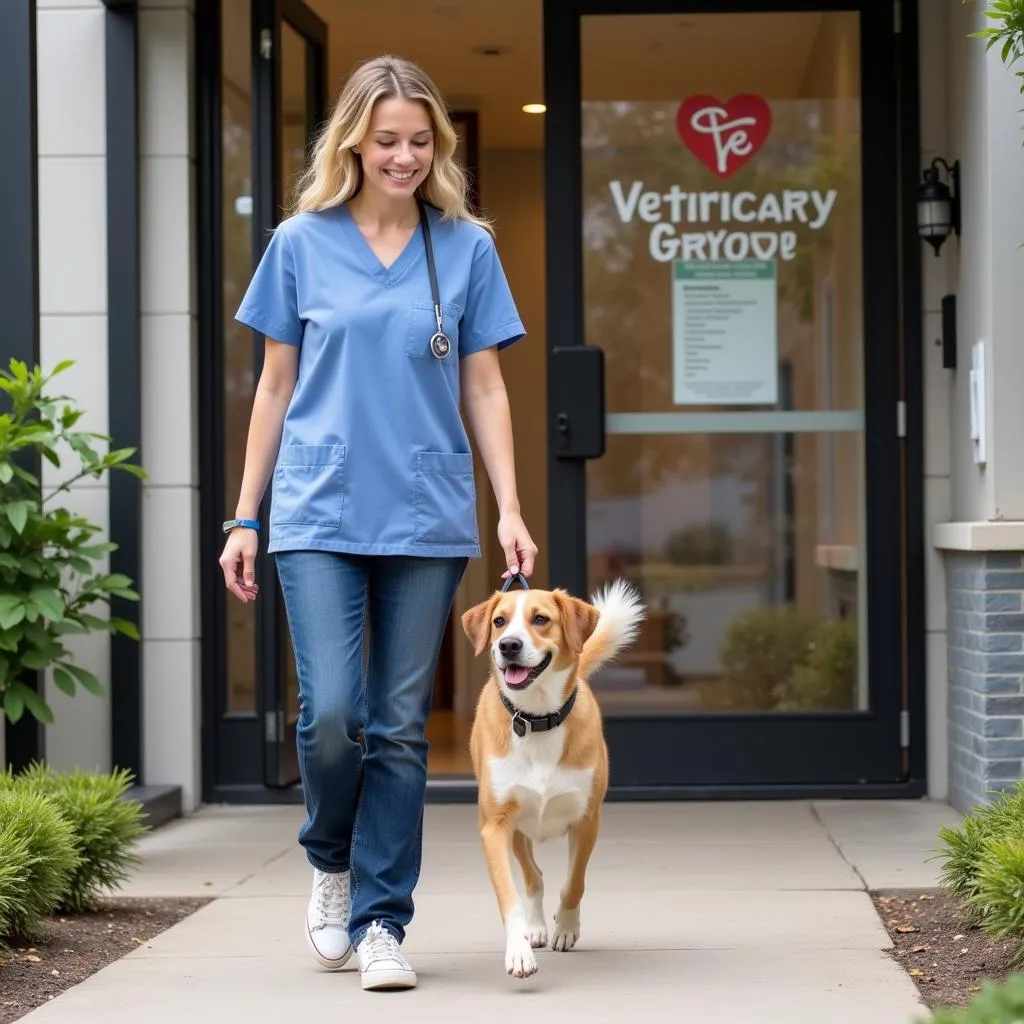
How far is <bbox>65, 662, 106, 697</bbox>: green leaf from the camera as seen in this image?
5.75 m

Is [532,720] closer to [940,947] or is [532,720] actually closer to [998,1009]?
[940,947]

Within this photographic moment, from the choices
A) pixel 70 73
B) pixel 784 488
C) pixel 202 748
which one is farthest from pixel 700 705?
pixel 70 73

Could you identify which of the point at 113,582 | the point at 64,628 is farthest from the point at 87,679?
the point at 113,582

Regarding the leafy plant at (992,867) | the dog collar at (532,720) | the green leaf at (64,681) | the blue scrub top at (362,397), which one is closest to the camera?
the leafy plant at (992,867)

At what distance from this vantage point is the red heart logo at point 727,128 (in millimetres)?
6398

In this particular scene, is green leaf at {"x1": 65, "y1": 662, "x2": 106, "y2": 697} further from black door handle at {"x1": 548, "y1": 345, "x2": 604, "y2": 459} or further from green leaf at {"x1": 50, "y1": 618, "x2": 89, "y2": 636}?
black door handle at {"x1": 548, "y1": 345, "x2": 604, "y2": 459}

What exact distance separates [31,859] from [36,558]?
5.79 ft

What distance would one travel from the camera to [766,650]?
21.0 ft

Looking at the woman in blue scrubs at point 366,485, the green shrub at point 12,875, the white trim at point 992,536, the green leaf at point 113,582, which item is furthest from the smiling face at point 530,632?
the green leaf at point 113,582

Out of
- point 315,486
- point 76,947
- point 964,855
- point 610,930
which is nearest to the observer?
point 315,486

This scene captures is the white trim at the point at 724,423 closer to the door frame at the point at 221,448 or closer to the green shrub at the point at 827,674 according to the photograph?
the green shrub at the point at 827,674

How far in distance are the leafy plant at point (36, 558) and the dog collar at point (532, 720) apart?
2161 mm

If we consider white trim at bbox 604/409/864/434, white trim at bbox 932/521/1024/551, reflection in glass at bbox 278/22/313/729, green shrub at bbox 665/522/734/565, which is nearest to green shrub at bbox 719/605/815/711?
green shrub at bbox 665/522/734/565

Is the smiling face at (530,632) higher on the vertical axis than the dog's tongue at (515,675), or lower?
higher
